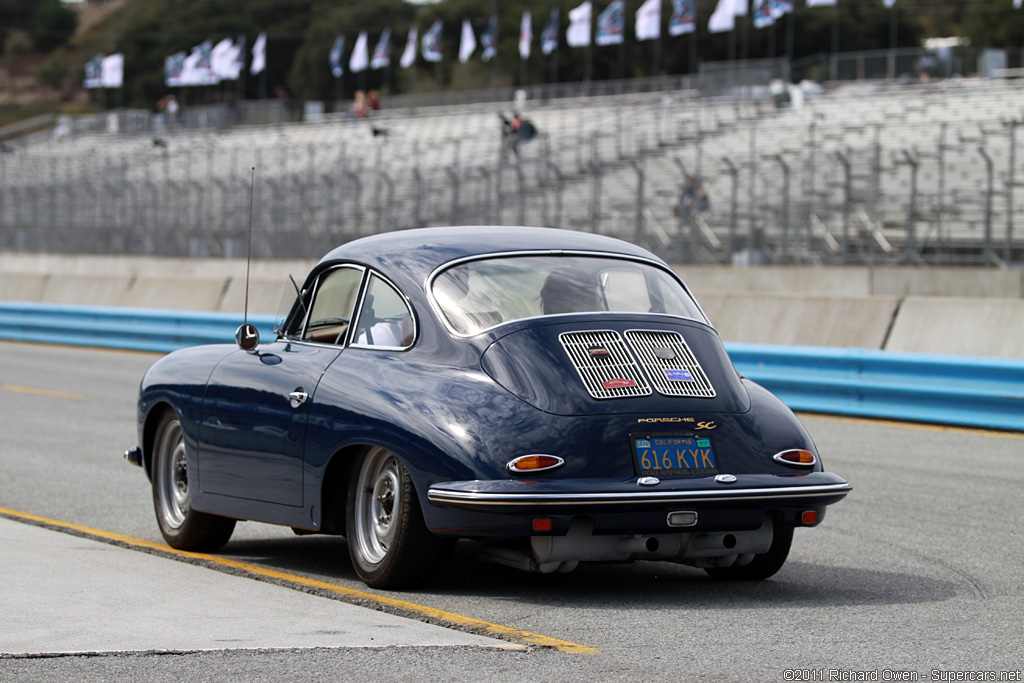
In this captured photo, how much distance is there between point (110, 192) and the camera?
36000 millimetres

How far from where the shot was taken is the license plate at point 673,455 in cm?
584

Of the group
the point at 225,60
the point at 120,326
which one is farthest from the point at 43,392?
the point at 225,60

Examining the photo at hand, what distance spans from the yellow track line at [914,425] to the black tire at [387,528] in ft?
24.8

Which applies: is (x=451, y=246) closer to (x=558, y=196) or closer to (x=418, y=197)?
(x=558, y=196)

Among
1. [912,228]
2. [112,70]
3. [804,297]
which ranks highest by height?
[112,70]

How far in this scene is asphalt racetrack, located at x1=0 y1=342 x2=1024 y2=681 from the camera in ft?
15.8

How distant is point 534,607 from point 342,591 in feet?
2.93

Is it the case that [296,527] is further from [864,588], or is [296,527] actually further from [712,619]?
[864,588]

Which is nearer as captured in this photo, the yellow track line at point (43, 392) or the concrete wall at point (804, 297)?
the concrete wall at point (804, 297)

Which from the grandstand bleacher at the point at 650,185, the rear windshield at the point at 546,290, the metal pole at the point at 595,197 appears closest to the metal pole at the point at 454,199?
the grandstand bleacher at the point at 650,185

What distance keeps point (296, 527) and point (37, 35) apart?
17357 centimetres

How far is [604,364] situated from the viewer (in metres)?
6.06

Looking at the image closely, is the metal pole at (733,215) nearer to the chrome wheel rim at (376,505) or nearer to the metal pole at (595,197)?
the metal pole at (595,197)

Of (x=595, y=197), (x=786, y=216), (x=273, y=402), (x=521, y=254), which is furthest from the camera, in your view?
(x=595, y=197)
